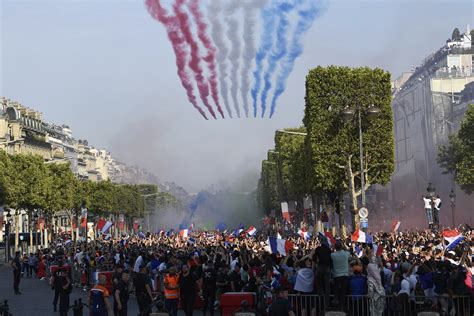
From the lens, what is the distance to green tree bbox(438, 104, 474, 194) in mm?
79125

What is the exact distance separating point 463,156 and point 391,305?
6014 centimetres

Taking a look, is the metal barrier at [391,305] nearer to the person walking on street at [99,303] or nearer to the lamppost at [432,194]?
Answer: the person walking on street at [99,303]

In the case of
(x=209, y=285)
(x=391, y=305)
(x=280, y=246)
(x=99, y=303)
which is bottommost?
(x=391, y=305)

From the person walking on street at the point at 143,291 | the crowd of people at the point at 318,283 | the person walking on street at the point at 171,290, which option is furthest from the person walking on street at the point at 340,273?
the person walking on street at the point at 143,291

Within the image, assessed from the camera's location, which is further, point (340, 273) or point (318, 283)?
point (318, 283)

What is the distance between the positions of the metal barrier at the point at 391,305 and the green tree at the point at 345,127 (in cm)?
3824

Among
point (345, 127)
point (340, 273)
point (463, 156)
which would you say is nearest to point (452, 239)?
point (340, 273)

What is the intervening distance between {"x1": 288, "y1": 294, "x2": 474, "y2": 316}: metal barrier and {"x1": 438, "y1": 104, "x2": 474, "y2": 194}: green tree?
57.5 meters

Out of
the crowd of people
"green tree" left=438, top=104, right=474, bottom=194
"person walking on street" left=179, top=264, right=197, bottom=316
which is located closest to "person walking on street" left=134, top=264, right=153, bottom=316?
the crowd of people

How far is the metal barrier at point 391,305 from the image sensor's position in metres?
21.2

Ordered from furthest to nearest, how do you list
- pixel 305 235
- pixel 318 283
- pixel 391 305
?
→ pixel 305 235, pixel 318 283, pixel 391 305

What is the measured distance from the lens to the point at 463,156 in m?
80.2

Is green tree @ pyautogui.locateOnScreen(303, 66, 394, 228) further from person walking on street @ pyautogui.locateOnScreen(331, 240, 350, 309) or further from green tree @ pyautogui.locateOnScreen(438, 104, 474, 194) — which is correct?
person walking on street @ pyautogui.locateOnScreen(331, 240, 350, 309)

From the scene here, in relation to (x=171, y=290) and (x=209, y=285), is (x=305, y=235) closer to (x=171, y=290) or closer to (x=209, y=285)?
(x=209, y=285)
